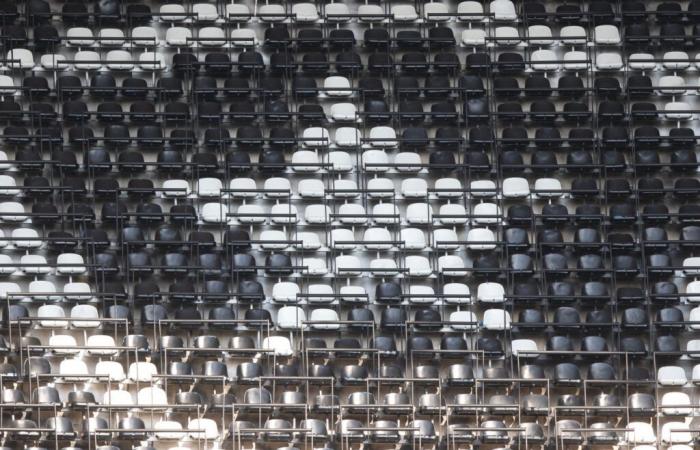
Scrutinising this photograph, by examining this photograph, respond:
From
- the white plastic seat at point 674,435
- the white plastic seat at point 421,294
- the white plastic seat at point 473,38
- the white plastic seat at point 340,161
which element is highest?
the white plastic seat at point 473,38

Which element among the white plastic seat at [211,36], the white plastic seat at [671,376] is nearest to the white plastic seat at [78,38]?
the white plastic seat at [211,36]

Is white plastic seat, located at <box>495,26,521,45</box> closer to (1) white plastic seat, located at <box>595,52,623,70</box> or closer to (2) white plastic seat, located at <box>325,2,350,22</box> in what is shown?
(1) white plastic seat, located at <box>595,52,623,70</box>

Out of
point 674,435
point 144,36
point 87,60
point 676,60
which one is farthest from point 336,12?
point 674,435

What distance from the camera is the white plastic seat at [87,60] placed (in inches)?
782

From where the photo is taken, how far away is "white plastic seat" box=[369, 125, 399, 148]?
63.9ft

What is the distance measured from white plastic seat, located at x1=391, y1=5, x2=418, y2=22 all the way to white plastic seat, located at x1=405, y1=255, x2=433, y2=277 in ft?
13.5

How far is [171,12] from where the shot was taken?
20.7 metres

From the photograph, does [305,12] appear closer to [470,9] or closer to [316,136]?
[316,136]

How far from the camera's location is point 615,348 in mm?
17828

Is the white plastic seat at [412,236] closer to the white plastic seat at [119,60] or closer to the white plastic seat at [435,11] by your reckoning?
the white plastic seat at [435,11]

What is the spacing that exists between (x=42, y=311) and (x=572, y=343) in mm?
6239

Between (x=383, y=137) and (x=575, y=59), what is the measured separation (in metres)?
3.06

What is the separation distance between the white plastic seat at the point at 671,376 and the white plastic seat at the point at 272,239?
15.5 feet

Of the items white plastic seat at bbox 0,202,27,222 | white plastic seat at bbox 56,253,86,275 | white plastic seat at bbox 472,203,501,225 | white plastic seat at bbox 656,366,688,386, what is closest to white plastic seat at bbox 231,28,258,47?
white plastic seat at bbox 0,202,27,222
